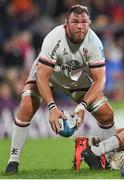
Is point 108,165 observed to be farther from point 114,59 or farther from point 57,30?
point 114,59

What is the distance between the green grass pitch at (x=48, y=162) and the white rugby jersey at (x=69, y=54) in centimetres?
124

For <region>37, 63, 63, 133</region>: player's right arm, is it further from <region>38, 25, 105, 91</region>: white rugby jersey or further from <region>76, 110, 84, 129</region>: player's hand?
<region>76, 110, 84, 129</region>: player's hand

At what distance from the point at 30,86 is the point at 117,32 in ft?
33.0

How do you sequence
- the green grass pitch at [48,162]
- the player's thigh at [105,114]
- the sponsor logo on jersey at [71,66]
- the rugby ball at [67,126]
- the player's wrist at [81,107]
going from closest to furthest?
1. the green grass pitch at [48,162]
2. the rugby ball at [67,126]
3. the player's wrist at [81,107]
4. the sponsor logo on jersey at [71,66]
5. the player's thigh at [105,114]

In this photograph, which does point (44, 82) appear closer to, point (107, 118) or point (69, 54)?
point (69, 54)

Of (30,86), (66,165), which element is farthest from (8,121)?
(30,86)

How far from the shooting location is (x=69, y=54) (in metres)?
9.83

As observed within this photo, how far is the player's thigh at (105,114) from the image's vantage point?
10.2 meters

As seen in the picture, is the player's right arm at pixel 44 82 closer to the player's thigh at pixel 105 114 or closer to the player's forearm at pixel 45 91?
the player's forearm at pixel 45 91

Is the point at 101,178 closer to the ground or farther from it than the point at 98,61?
closer to the ground

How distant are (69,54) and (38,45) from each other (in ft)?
30.8

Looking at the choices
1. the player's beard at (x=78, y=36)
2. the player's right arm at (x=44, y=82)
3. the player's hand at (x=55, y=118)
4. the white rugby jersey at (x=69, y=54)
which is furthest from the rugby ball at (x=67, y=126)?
→ the player's beard at (x=78, y=36)

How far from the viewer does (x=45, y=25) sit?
19656mm

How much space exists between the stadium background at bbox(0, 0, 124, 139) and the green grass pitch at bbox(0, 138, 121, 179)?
2.29ft
